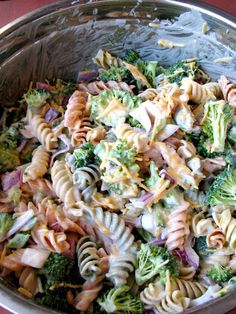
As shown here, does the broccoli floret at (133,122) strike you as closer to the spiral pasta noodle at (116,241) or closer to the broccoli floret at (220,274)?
the spiral pasta noodle at (116,241)

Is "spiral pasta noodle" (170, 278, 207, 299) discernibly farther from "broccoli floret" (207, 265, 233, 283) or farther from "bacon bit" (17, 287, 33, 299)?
"bacon bit" (17, 287, 33, 299)

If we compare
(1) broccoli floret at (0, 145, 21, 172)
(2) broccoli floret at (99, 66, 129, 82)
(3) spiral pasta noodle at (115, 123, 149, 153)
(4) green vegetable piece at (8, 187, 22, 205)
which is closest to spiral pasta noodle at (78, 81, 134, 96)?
(2) broccoli floret at (99, 66, 129, 82)

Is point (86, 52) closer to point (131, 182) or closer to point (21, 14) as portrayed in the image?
point (21, 14)

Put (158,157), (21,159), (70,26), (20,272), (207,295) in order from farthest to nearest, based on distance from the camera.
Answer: (70,26)
(21,159)
(158,157)
(20,272)
(207,295)

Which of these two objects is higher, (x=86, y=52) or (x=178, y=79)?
(x=86, y=52)

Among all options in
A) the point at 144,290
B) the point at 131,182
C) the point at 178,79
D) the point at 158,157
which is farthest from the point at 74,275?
the point at 178,79

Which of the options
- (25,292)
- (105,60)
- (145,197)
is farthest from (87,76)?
(25,292)

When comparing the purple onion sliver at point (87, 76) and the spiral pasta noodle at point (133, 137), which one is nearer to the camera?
the spiral pasta noodle at point (133, 137)

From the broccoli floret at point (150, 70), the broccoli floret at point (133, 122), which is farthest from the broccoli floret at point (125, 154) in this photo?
the broccoli floret at point (150, 70)
